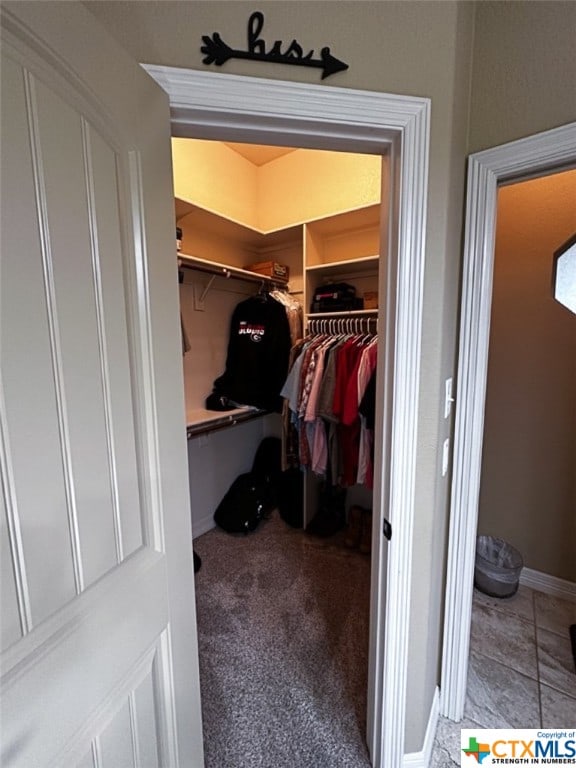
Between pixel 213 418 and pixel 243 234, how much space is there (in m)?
1.38

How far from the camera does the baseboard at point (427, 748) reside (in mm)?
1100

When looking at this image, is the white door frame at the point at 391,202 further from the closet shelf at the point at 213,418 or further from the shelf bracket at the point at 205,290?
the shelf bracket at the point at 205,290

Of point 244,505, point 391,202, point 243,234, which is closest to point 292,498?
point 244,505

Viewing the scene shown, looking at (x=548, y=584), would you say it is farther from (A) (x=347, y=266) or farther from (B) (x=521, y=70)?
(B) (x=521, y=70)

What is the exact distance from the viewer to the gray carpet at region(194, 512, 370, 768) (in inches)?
47.4

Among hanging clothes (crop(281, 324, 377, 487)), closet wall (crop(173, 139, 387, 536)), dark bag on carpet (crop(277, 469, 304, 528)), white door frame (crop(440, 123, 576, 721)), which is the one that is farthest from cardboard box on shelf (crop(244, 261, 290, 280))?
white door frame (crop(440, 123, 576, 721))

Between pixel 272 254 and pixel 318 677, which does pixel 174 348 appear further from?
pixel 272 254

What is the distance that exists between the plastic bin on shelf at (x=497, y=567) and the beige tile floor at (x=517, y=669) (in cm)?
6

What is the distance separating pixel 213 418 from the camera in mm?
2146

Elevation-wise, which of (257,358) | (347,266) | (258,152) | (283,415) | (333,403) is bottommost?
(283,415)

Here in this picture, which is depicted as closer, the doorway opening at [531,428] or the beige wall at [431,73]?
the beige wall at [431,73]

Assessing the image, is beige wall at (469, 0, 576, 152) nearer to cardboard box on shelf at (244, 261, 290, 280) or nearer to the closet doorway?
the closet doorway

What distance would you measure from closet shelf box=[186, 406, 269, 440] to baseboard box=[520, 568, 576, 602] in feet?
6.43

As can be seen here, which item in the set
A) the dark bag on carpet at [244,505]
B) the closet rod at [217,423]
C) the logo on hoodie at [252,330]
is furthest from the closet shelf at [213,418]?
the dark bag on carpet at [244,505]
